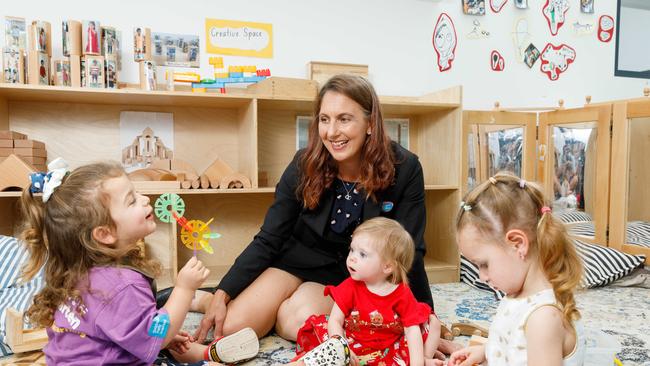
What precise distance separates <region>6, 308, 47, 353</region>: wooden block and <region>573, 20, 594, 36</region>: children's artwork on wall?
3.58 metres

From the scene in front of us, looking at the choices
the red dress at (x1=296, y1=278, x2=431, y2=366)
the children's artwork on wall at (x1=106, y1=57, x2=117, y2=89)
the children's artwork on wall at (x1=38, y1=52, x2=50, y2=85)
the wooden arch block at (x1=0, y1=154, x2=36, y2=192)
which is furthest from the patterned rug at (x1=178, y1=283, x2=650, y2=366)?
the children's artwork on wall at (x1=38, y1=52, x2=50, y2=85)

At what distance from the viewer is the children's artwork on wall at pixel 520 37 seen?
3.22 m

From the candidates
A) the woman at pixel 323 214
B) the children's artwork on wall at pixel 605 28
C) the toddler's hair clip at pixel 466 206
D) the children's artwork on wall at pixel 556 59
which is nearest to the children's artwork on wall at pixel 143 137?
the woman at pixel 323 214

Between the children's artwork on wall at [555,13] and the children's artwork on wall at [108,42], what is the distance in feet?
8.91

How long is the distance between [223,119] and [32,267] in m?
1.63

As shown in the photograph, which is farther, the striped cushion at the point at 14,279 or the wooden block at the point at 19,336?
the striped cushion at the point at 14,279

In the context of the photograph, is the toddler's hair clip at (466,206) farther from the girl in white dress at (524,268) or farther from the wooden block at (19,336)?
the wooden block at (19,336)

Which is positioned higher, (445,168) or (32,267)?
(445,168)

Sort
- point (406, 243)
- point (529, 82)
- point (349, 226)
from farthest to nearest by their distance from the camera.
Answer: point (529, 82) < point (349, 226) < point (406, 243)

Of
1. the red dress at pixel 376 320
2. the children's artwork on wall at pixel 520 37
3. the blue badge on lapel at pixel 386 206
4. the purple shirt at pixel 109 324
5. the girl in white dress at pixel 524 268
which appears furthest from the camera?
the children's artwork on wall at pixel 520 37

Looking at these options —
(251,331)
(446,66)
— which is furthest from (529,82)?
(251,331)

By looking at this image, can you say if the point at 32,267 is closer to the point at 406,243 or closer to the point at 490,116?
the point at 406,243

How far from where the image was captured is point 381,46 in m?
2.90

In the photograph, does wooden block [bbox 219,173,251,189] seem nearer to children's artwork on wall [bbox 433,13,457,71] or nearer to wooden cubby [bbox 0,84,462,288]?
wooden cubby [bbox 0,84,462,288]
